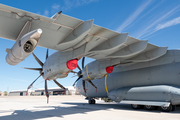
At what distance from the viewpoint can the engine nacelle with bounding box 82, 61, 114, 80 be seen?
11.9 m

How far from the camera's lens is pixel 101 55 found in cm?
1134

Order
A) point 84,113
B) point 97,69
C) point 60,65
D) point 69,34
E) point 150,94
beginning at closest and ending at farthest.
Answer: point 69,34 < point 60,65 < point 84,113 < point 150,94 < point 97,69

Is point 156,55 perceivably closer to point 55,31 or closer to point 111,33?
point 111,33

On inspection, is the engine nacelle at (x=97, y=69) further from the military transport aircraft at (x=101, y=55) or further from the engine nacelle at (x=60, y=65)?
the engine nacelle at (x=60, y=65)

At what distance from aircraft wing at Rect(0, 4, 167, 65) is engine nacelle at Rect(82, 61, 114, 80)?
3.65 feet

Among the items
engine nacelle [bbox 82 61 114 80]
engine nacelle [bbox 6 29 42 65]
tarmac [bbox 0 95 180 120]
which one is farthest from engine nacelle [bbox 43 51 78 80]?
engine nacelle [bbox 82 61 114 80]

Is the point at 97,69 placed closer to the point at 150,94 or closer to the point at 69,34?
the point at 150,94

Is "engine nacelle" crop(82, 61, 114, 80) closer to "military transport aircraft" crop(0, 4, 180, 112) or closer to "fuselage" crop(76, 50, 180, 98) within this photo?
"military transport aircraft" crop(0, 4, 180, 112)

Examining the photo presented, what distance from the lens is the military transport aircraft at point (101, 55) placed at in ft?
21.6

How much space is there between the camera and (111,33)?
27.8 feet

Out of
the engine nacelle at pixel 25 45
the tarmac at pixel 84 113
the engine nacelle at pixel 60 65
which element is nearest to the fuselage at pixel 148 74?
the tarmac at pixel 84 113

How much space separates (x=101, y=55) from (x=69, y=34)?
4.15 metres

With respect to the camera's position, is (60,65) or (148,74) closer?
(60,65)

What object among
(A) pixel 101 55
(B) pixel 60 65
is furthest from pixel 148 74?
(B) pixel 60 65
